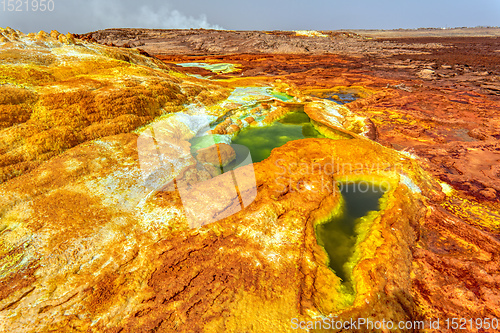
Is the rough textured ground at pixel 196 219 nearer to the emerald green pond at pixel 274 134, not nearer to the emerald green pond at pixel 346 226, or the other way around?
the emerald green pond at pixel 346 226

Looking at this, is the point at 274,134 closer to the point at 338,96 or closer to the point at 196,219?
the point at 196,219

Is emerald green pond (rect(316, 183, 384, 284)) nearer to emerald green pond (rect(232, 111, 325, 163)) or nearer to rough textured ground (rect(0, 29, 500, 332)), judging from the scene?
rough textured ground (rect(0, 29, 500, 332))

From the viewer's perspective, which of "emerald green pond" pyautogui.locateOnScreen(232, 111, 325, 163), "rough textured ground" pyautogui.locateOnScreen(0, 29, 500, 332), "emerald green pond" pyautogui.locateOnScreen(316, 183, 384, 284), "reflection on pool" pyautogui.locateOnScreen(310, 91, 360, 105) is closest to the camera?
"rough textured ground" pyautogui.locateOnScreen(0, 29, 500, 332)

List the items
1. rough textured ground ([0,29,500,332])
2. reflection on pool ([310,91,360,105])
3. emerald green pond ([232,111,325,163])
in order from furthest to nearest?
reflection on pool ([310,91,360,105]), emerald green pond ([232,111,325,163]), rough textured ground ([0,29,500,332])

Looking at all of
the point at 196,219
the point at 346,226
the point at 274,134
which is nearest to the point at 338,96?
the point at 274,134

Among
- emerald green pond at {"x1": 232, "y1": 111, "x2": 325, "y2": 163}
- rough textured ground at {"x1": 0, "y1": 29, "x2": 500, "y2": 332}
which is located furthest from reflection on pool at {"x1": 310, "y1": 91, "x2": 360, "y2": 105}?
rough textured ground at {"x1": 0, "y1": 29, "x2": 500, "y2": 332}

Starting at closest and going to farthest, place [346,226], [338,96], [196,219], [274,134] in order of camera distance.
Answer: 1. [196,219]
2. [346,226]
3. [274,134]
4. [338,96]

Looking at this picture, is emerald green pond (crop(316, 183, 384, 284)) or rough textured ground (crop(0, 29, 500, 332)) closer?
rough textured ground (crop(0, 29, 500, 332))
